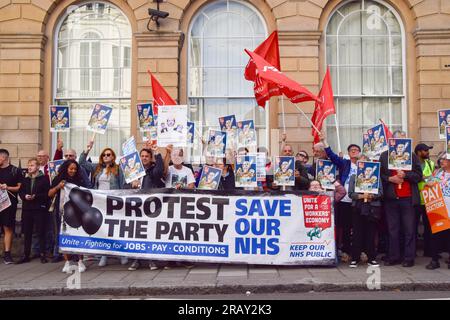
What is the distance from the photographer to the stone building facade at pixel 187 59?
458 inches

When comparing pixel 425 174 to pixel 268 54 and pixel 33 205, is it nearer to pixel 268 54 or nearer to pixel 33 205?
pixel 268 54

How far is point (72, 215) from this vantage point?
25.6 feet

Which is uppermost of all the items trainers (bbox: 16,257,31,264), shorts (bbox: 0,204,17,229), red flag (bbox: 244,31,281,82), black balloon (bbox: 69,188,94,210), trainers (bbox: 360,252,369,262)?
red flag (bbox: 244,31,281,82)

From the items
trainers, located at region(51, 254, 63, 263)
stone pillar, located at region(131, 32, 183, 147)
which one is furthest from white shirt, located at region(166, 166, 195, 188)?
stone pillar, located at region(131, 32, 183, 147)

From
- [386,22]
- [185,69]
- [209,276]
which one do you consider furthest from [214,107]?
[209,276]

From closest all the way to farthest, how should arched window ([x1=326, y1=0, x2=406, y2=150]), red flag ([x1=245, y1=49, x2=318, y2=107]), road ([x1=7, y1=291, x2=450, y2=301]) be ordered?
road ([x1=7, y1=291, x2=450, y2=301])
red flag ([x1=245, y1=49, x2=318, y2=107])
arched window ([x1=326, y1=0, x2=406, y2=150])

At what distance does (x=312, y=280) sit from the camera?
6613 millimetres

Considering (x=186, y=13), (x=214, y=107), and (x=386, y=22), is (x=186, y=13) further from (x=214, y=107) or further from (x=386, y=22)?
(x=386, y=22)

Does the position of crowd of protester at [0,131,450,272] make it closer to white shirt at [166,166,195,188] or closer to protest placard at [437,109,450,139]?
white shirt at [166,166,195,188]

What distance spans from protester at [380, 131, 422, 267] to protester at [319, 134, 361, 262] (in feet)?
2.00

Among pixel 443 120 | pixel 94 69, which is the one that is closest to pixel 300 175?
pixel 443 120

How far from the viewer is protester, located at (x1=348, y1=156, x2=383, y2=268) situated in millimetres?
7652

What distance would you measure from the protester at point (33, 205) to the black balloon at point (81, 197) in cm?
121

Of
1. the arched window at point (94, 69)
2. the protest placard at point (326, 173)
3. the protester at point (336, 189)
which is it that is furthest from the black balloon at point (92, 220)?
the arched window at point (94, 69)
